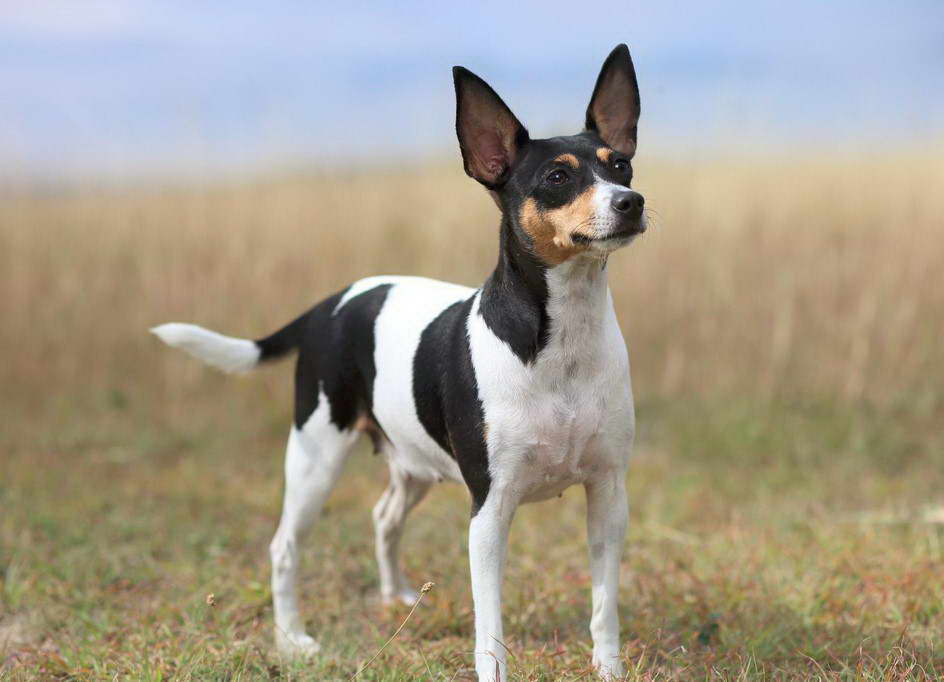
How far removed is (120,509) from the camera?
5.93 meters

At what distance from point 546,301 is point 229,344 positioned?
5.57ft

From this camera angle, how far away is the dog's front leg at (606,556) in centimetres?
Answer: 331

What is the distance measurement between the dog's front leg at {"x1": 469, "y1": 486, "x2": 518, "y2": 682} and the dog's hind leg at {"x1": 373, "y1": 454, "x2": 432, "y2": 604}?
109cm

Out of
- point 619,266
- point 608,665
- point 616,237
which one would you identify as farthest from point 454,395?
point 619,266

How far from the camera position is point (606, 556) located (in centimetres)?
336

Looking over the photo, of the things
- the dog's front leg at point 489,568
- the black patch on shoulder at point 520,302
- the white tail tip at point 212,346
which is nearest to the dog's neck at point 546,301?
the black patch on shoulder at point 520,302

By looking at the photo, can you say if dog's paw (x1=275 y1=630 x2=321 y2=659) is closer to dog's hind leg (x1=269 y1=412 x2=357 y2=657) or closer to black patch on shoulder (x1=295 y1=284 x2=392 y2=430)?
dog's hind leg (x1=269 y1=412 x2=357 y2=657)

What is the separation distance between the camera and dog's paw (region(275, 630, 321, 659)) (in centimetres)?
371

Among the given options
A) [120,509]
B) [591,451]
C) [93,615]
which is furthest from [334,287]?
[591,451]

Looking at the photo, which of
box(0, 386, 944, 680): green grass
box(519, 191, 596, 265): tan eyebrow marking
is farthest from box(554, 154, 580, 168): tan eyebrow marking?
box(0, 386, 944, 680): green grass

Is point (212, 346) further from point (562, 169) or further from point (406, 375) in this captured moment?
point (562, 169)

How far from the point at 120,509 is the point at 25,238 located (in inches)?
156

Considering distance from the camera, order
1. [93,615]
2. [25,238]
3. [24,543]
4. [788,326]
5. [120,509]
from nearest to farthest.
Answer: [93,615], [24,543], [120,509], [788,326], [25,238]

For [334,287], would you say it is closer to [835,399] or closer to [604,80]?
[835,399]
